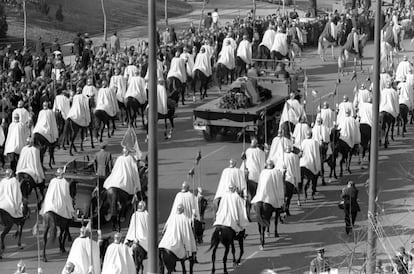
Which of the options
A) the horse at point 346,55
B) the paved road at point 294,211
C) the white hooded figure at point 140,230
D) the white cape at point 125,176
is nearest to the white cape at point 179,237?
the white hooded figure at point 140,230

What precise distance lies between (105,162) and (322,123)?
256 inches

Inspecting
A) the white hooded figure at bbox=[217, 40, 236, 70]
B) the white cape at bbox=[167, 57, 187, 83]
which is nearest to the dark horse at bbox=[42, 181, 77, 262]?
the white cape at bbox=[167, 57, 187, 83]

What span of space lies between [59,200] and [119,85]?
11467 millimetres

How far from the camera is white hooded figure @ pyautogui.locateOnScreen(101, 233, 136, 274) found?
20.3 metres

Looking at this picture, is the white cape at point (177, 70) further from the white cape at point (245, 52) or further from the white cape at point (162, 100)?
the white cape at point (245, 52)

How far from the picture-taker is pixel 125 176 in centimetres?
2527

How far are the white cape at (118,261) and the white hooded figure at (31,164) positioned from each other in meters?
5.96

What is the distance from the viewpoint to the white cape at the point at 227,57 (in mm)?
39531

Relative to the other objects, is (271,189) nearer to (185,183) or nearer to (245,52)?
(185,183)

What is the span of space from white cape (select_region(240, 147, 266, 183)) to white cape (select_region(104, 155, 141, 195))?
2.64m

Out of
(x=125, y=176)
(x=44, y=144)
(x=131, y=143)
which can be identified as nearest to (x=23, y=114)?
(x=44, y=144)

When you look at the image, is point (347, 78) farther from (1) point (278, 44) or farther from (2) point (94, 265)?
(2) point (94, 265)

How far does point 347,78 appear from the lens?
142 feet

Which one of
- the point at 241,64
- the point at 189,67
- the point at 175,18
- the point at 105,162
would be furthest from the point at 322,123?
the point at 175,18
